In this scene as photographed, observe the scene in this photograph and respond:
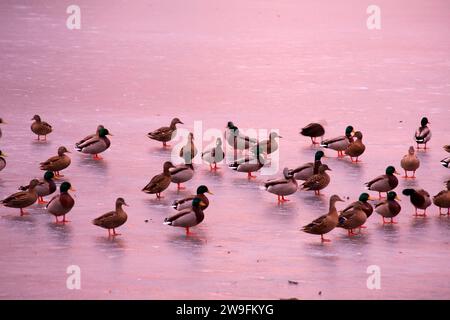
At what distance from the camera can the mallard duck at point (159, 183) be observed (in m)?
15.8

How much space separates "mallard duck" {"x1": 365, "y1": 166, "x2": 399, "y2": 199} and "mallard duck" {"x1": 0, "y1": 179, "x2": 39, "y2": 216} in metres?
4.70

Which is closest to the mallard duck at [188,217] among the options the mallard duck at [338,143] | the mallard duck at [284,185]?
the mallard duck at [284,185]

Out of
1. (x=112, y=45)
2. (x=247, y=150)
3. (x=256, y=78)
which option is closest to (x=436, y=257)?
(x=247, y=150)

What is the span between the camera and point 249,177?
56.5 ft

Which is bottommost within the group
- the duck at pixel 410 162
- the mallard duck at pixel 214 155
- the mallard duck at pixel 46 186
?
the mallard duck at pixel 46 186

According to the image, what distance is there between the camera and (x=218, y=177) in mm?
17250

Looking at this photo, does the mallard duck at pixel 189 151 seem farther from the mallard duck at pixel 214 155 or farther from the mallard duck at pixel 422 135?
the mallard duck at pixel 422 135

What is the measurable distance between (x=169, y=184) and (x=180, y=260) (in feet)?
10.7

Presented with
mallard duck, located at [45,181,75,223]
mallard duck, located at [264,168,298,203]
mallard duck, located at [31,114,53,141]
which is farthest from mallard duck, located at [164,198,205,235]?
mallard duck, located at [31,114,53,141]

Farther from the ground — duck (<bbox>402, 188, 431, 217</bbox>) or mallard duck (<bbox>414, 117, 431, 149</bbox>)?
mallard duck (<bbox>414, 117, 431, 149</bbox>)

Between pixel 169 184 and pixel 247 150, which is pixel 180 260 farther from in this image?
pixel 247 150

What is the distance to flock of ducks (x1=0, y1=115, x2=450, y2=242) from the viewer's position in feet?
46.8

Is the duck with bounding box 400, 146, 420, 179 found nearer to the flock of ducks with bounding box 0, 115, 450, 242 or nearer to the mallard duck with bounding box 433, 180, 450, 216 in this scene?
the flock of ducks with bounding box 0, 115, 450, 242

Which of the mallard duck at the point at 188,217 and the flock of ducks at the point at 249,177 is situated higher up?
the flock of ducks at the point at 249,177
